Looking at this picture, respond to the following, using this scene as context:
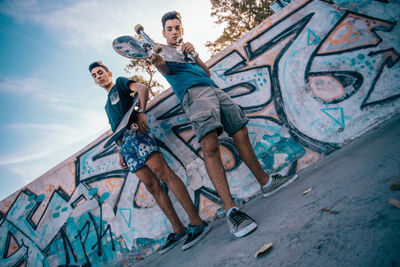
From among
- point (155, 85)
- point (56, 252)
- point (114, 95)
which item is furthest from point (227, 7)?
point (56, 252)

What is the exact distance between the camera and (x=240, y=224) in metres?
1.35

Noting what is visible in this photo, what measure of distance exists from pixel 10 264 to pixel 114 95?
12.5 ft

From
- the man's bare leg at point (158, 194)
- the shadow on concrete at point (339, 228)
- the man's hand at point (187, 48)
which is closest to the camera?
the shadow on concrete at point (339, 228)

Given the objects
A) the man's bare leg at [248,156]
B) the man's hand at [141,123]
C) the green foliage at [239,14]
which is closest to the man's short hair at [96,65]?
the man's hand at [141,123]

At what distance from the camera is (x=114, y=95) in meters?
2.52

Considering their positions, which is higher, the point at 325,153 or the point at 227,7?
the point at 227,7

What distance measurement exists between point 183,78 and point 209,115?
1.89ft

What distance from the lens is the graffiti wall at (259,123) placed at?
259cm

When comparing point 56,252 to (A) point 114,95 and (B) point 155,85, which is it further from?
(B) point 155,85

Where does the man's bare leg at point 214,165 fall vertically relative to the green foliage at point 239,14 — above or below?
below

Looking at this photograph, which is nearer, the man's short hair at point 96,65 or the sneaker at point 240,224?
the sneaker at point 240,224

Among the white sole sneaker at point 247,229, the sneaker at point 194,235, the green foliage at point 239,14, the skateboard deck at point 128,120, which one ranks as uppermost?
the green foliage at point 239,14

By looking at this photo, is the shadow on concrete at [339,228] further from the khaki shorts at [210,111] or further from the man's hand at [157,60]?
the man's hand at [157,60]

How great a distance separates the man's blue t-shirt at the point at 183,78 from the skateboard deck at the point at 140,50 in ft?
0.28
